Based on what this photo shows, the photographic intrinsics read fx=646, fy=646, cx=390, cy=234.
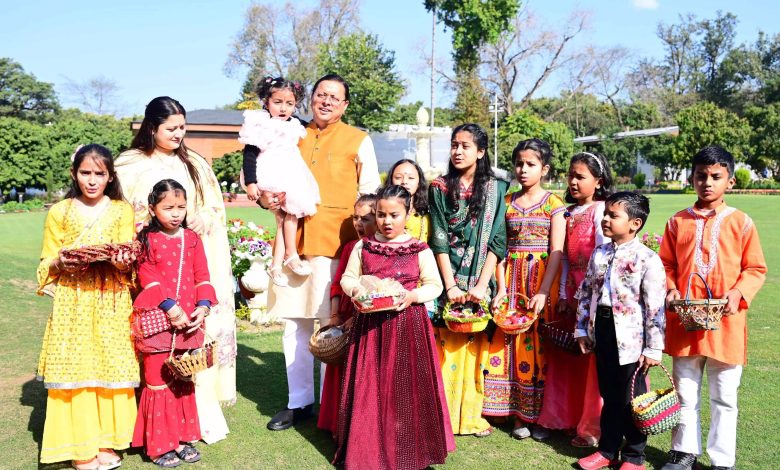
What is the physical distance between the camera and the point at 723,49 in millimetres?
59188

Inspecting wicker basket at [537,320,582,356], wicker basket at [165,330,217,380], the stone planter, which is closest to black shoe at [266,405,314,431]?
wicker basket at [165,330,217,380]

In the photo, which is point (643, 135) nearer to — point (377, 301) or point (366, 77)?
point (366, 77)

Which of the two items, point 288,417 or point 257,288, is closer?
point 288,417

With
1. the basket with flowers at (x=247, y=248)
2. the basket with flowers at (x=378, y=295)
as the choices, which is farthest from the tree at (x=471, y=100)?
the basket with flowers at (x=378, y=295)

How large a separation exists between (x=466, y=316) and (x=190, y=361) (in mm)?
1659

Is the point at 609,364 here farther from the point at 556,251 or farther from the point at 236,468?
the point at 236,468

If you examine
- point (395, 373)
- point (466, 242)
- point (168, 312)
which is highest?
point (466, 242)

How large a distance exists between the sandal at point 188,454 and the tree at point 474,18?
40.1 meters

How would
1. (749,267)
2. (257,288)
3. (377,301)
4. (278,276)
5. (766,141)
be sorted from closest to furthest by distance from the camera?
1. (377,301)
2. (749,267)
3. (278,276)
4. (257,288)
5. (766,141)

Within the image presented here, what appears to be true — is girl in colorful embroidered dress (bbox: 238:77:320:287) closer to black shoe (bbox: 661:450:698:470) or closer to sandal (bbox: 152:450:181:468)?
sandal (bbox: 152:450:181:468)

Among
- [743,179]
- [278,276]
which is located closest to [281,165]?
[278,276]

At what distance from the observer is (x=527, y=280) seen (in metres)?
4.29

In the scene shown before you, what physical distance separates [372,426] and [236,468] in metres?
0.89

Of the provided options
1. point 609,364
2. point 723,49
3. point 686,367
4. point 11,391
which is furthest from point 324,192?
point 723,49
